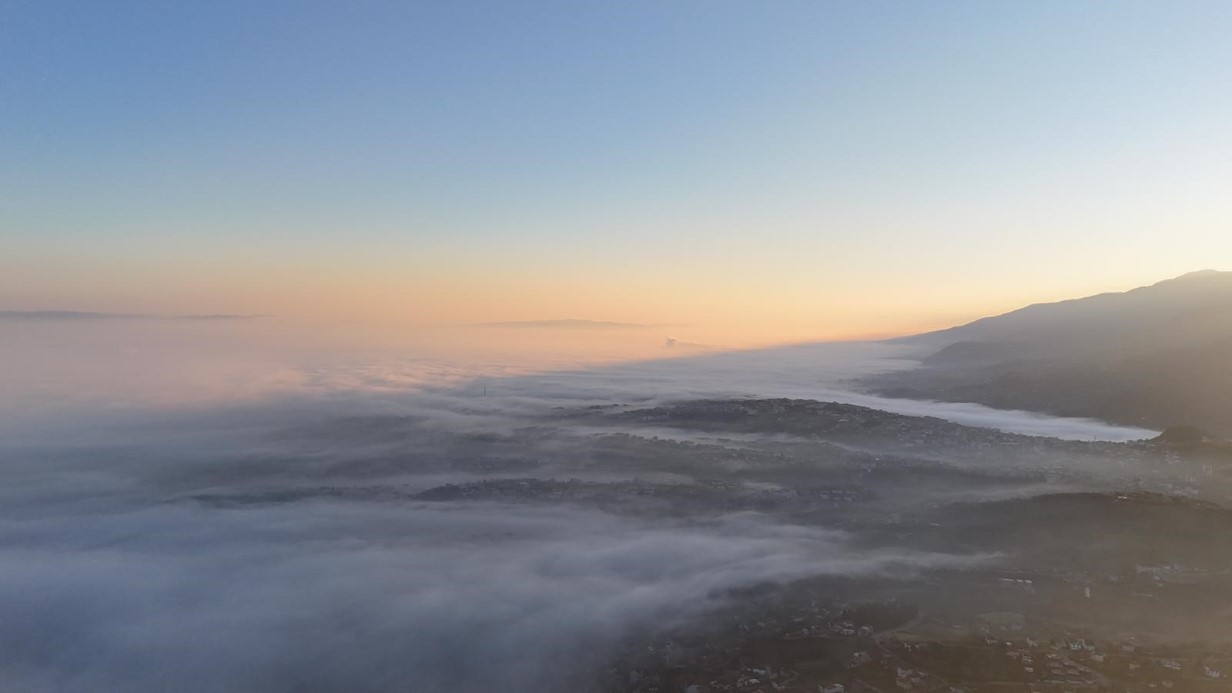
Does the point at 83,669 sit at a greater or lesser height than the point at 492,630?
lesser

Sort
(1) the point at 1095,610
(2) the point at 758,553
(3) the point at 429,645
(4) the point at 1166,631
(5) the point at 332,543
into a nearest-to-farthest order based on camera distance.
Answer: (4) the point at 1166,631, (1) the point at 1095,610, (3) the point at 429,645, (2) the point at 758,553, (5) the point at 332,543

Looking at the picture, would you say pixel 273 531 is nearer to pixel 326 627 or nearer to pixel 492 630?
pixel 326 627

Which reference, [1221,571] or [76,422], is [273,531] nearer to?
[1221,571]

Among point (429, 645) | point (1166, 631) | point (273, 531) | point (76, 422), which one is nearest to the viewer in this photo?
point (1166, 631)

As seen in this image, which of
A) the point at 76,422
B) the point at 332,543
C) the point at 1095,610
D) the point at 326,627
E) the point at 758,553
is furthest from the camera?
the point at 76,422

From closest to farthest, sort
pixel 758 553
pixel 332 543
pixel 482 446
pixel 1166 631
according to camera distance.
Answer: pixel 1166 631, pixel 758 553, pixel 332 543, pixel 482 446

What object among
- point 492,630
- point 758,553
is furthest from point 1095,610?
point 492,630

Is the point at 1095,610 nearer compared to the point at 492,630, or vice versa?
the point at 1095,610

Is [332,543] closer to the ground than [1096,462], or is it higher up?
closer to the ground

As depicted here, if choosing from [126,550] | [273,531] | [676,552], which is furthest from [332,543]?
[676,552]
